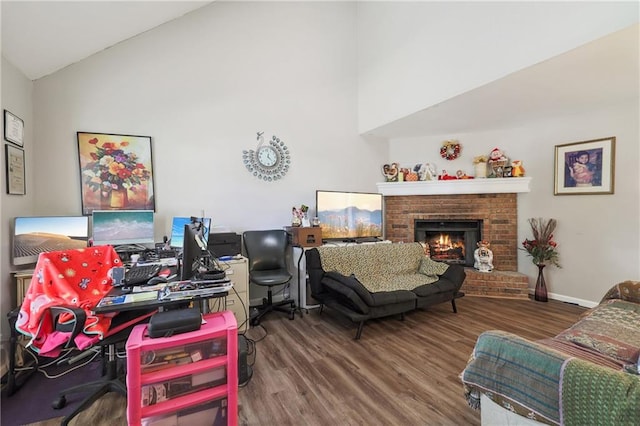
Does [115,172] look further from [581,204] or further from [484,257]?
[581,204]

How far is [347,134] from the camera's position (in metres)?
4.37

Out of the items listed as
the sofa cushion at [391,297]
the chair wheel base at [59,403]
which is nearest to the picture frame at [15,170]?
the chair wheel base at [59,403]

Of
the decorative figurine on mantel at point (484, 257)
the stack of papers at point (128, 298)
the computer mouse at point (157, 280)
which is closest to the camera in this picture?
the stack of papers at point (128, 298)

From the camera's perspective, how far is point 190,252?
1729 mm

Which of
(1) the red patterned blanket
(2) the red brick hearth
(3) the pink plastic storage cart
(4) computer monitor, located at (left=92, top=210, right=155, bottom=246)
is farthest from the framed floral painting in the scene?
(2) the red brick hearth

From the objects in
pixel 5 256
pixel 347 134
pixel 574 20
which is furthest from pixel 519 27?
pixel 5 256

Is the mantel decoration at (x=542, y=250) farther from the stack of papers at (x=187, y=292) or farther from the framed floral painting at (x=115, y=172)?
the framed floral painting at (x=115, y=172)

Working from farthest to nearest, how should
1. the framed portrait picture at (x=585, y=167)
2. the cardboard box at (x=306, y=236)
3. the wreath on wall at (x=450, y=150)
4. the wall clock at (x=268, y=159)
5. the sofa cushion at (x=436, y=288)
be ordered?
the wreath on wall at (x=450, y=150) → the wall clock at (x=268, y=159) → the cardboard box at (x=306, y=236) → the framed portrait picture at (x=585, y=167) → the sofa cushion at (x=436, y=288)

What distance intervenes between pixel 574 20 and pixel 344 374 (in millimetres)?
3282

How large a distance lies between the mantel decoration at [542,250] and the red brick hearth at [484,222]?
17 centimetres

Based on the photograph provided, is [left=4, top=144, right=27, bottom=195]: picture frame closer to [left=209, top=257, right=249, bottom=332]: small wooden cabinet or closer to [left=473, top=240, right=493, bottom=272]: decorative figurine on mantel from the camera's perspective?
[left=209, top=257, right=249, bottom=332]: small wooden cabinet

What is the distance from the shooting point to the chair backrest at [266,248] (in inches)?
134

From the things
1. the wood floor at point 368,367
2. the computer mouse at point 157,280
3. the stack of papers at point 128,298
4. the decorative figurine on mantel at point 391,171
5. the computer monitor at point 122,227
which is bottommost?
the wood floor at point 368,367

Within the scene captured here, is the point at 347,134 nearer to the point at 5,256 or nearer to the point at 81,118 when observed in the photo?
the point at 81,118
